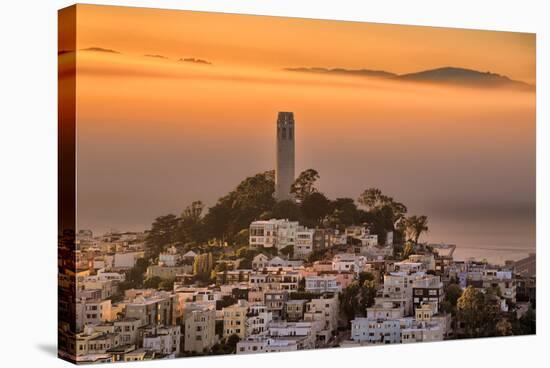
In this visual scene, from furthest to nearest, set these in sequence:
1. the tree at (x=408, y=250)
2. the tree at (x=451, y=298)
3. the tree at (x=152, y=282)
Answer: the tree at (x=451, y=298) → the tree at (x=408, y=250) → the tree at (x=152, y=282)

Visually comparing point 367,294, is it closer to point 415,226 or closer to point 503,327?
point 415,226

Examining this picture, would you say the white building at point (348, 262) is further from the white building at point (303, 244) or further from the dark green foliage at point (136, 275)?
the dark green foliage at point (136, 275)

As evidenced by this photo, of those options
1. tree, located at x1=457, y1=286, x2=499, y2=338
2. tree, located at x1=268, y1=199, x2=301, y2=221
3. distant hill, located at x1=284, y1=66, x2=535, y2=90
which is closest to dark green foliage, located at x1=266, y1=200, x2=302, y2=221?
tree, located at x1=268, y1=199, x2=301, y2=221

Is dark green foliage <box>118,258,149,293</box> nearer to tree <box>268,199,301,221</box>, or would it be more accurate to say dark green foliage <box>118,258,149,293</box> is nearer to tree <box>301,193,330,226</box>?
tree <box>268,199,301,221</box>

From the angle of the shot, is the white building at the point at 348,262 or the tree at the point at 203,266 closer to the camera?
the tree at the point at 203,266

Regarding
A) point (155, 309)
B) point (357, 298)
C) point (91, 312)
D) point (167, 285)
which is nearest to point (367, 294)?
point (357, 298)

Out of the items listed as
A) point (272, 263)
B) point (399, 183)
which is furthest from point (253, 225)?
point (399, 183)

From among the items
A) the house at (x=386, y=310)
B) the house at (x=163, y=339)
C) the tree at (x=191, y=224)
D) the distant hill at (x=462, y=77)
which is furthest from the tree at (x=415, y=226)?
the house at (x=163, y=339)
